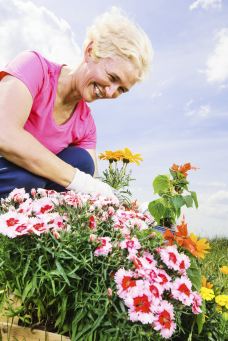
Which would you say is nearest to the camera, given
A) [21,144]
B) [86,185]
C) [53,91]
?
[21,144]

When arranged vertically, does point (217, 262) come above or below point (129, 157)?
below

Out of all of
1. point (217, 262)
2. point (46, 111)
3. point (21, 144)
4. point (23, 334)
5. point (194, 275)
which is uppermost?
point (46, 111)

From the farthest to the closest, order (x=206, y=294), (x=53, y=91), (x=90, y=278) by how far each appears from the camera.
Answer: (x=53, y=91), (x=206, y=294), (x=90, y=278)

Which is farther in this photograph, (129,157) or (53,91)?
(129,157)

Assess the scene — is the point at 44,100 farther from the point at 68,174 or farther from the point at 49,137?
the point at 68,174

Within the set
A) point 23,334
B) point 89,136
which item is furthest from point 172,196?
point 89,136

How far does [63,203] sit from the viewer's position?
207 centimetres

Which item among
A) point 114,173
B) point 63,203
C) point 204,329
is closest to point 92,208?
point 63,203

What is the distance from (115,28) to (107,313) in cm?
150

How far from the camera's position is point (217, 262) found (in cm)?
408

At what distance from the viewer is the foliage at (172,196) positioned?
2207 millimetres

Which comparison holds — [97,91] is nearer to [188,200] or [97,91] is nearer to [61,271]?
[188,200]

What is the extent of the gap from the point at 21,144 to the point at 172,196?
30.5 inches

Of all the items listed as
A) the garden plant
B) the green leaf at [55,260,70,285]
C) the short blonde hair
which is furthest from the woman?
the green leaf at [55,260,70,285]
